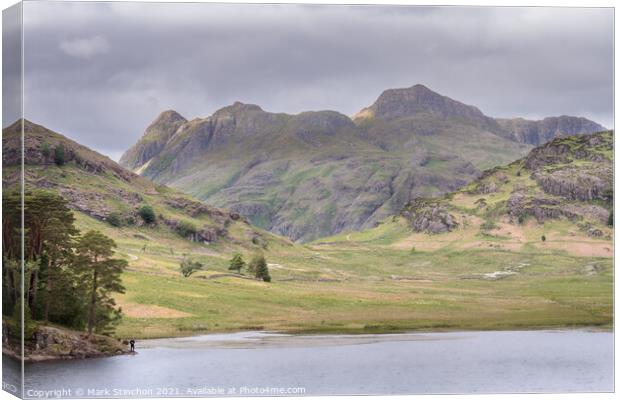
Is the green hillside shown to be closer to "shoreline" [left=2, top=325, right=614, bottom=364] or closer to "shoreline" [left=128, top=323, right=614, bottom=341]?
"shoreline" [left=128, top=323, right=614, bottom=341]

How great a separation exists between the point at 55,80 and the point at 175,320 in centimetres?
2010

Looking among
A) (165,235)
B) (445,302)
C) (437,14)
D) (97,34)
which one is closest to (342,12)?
(437,14)

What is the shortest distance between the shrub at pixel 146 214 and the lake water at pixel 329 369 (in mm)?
120359

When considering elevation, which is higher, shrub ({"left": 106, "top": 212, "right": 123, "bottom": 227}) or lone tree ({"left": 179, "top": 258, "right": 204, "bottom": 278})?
shrub ({"left": 106, "top": 212, "right": 123, "bottom": 227})

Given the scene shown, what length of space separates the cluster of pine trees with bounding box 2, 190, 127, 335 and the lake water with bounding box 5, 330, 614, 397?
8.64 ft

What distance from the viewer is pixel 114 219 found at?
147 meters

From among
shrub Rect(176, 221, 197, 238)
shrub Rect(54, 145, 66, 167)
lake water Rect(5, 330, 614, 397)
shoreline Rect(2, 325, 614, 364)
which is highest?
shrub Rect(54, 145, 66, 167)

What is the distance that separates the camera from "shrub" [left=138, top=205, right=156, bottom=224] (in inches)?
6604

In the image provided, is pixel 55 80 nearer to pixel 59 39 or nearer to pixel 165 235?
→ pixel 59 39

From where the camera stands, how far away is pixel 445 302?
244 feet

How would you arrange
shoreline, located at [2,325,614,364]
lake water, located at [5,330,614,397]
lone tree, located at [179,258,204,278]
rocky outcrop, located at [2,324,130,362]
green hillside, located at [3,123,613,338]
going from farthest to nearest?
lone tree, located at [179,258,204,278], green hillside, located at [3,123,613,338], shoreline, located at [2,325,614,364], lake water, located at [5,330,614,397], rocky outcrop, located at [2,324,130,362]

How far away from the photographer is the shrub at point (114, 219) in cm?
14138

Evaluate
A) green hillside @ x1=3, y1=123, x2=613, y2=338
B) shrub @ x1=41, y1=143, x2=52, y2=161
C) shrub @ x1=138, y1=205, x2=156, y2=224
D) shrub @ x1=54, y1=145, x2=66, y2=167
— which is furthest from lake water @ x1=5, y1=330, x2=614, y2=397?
shrub @ x1=138, y1=205, x2=156, y2=224

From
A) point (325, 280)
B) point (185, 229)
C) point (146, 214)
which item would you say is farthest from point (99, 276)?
point (185, 229)
